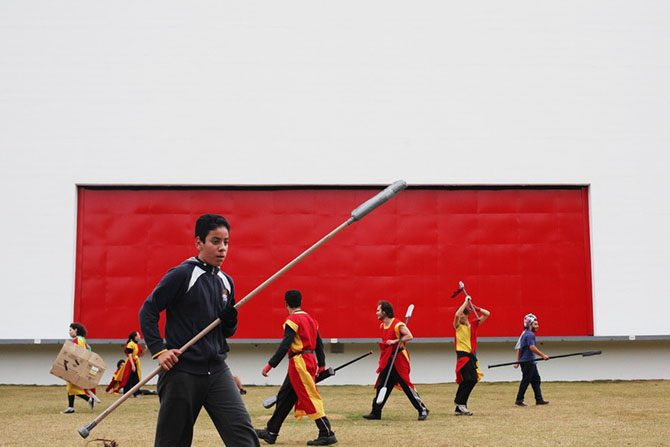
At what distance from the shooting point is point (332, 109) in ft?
73.6

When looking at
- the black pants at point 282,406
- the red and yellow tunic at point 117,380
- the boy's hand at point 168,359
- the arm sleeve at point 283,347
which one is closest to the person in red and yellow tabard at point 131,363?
the red and yellow tunic at point 117,380

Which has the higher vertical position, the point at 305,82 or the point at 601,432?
the point at 305,82

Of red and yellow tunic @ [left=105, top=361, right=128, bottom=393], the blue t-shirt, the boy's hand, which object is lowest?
red and yellow tunic @ [left=105, top=361, right=128, bottom=393]

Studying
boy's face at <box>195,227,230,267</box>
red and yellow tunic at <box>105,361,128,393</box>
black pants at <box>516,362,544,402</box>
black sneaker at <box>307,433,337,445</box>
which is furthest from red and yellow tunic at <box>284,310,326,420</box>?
red and yellow tunic at <box>105,361,128,393</box>

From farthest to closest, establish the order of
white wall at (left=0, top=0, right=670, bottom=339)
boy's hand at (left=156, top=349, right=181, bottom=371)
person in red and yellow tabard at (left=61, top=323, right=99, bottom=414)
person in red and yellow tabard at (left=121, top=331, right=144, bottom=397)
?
white wall at (left=0, top=0, right=670, bottom=339) → person in red and yellow tabard at (left=121, top=331, right=144, bottom=397) → person in red and yellow tabard at (left=61, top=323, right=99, bottom=414) → boy's hand at (left=156, top=349, right=181, bottom=371)

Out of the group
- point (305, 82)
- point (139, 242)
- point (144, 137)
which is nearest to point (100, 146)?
point (144, 137)

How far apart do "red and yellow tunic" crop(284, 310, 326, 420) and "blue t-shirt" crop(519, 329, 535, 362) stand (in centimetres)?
584

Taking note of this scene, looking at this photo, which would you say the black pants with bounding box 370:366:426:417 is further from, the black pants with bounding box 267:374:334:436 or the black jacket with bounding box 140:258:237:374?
the black jacket with bounding box 140:258:237:374

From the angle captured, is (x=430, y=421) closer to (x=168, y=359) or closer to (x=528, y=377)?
(x=528, y=377)

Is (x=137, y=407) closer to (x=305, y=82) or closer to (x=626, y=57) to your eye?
(x=305, y=82)

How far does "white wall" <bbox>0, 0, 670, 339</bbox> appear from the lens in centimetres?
2216

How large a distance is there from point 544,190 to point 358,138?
15.4 ft

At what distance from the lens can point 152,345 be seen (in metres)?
6.26

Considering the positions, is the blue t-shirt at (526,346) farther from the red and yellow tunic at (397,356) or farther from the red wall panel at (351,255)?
the red wall panel at (351,255)
